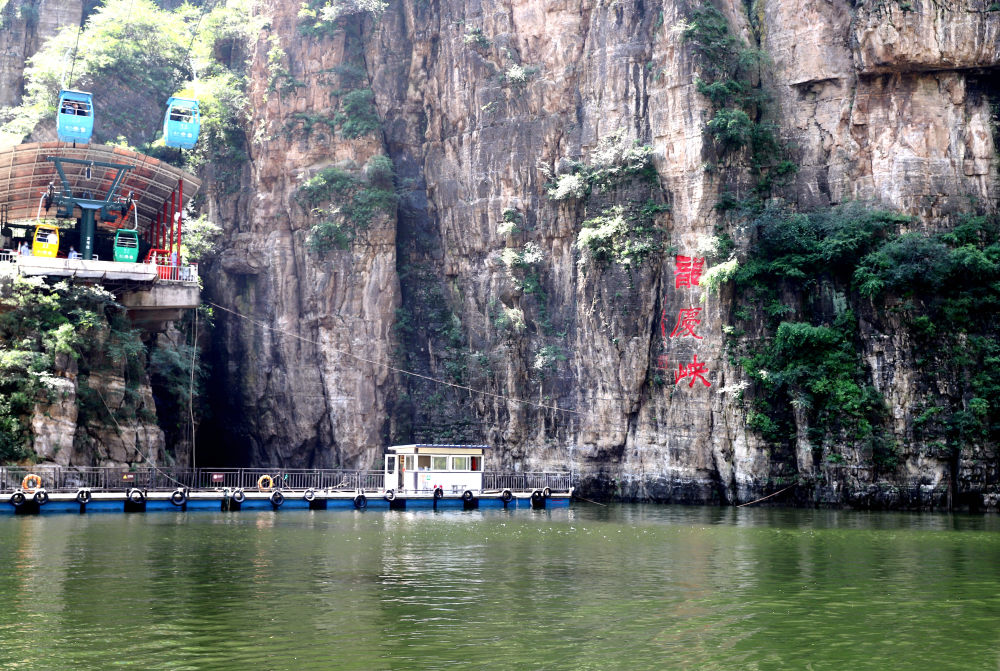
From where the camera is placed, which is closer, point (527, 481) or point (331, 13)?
point (527, 481)

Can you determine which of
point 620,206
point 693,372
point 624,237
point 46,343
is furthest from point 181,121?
point 693,372

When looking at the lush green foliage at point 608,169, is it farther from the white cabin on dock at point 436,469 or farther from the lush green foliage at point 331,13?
the lush green foliage at point 331,13

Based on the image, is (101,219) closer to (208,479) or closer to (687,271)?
(208,479)

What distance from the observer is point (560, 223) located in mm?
49062

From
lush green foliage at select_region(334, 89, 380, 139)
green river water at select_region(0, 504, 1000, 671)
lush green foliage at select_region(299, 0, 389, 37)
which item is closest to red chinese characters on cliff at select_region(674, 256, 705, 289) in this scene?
lush green foliage at select_region(334, 89, 380, 139)

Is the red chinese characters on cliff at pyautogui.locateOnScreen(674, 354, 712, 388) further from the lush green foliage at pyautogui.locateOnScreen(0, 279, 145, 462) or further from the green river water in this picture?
the lush green foliage at pyautogui.locateOnScreen(0, 279, 145, 462)

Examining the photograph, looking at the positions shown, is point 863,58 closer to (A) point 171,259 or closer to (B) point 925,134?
(B) point 925,134

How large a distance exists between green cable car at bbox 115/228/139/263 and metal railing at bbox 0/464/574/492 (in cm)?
913

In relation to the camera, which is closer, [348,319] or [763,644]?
[763,644]

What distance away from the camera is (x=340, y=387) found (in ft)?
169

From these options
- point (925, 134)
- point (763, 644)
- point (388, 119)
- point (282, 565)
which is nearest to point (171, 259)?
point (388, 119)

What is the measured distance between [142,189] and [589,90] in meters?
20.6

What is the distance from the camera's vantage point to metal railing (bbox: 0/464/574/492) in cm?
3616

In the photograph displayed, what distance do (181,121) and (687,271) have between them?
24423 mm
